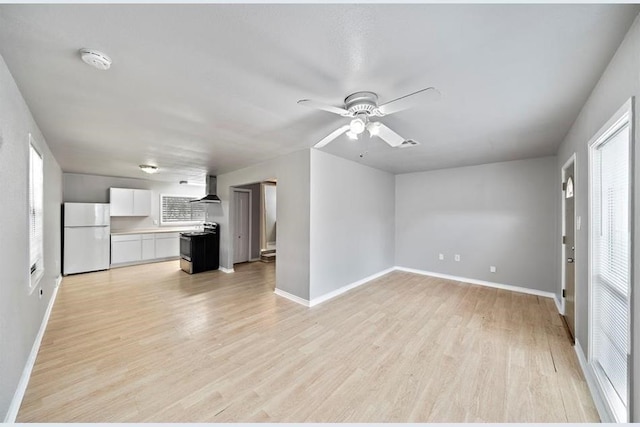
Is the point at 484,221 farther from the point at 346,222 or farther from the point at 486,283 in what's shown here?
the point at 346,222

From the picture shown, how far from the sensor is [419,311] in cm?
338

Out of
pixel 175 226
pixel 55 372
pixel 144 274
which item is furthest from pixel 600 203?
pixel 175 226

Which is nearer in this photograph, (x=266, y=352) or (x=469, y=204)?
(x=266, y=352)

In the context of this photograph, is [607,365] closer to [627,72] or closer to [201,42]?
[627,72]

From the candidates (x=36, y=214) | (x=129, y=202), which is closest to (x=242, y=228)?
(x=129, y=202)

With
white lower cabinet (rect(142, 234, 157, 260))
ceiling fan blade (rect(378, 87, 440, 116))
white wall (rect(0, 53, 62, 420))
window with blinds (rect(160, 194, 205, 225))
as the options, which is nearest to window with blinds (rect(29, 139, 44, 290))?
white wall (rect(0, 53, 62, 420))

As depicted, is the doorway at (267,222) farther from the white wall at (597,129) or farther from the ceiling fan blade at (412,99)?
the white wall at (597,129)

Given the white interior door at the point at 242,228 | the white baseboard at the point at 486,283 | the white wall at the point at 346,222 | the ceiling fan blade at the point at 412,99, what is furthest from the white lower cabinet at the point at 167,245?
the ceiling fan blade at the point at 412,99

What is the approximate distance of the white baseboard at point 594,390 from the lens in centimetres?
157

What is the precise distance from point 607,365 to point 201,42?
3.42m

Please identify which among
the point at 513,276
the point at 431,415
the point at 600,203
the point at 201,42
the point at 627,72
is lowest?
the point at 431,415

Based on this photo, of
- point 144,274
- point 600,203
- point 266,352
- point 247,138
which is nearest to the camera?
point 600,203

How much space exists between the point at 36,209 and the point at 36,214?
0.05 meters

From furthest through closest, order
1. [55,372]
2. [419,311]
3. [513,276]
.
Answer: [513,276], [419,311], [55,372]
